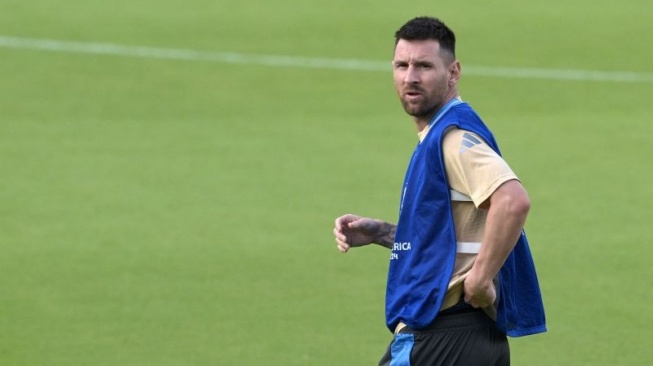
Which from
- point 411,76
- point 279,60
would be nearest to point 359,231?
point 411,76

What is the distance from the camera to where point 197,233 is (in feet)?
41.2

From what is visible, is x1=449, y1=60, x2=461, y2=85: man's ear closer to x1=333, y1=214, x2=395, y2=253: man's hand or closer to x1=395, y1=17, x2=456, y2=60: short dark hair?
x1=395, y1=17, x2=456, y2=60: short dark hair

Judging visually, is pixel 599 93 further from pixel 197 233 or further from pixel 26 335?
pixel 26 335

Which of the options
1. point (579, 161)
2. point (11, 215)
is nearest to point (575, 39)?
point (579, 161)

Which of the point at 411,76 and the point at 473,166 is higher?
the point at 411,76

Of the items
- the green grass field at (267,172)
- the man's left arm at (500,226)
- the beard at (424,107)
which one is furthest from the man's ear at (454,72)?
the green grass field at (267,172)

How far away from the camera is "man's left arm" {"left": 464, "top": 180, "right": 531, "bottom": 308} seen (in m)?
6.10

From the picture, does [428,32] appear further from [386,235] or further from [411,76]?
[386,235]

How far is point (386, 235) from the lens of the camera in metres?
7.04

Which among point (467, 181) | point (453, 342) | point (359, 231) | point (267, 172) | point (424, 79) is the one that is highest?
point (424, 79)

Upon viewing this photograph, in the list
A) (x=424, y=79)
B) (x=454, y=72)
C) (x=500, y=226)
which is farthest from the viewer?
(x=454, y=72)

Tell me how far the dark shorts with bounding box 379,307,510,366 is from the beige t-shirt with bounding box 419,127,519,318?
0.37 feet

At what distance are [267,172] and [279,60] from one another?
172 inches

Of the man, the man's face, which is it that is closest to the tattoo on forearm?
the man
